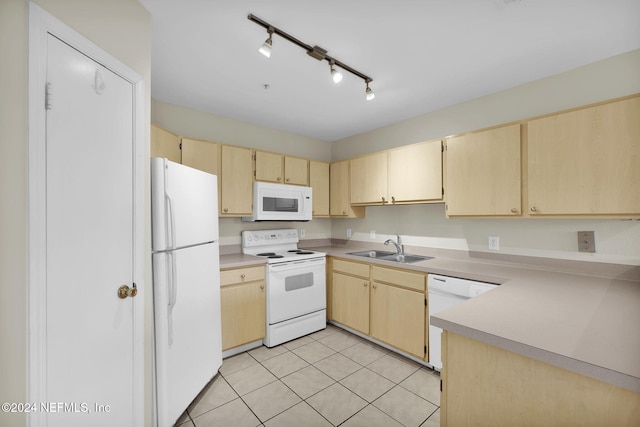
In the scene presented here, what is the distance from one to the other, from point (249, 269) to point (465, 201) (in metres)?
2.08

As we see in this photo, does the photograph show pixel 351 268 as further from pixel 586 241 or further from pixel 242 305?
pixel 586 241

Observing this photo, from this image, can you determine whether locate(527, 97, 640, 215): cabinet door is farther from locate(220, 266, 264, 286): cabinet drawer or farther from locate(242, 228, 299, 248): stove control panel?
locate(242, 228, 299, 248): stove control panel

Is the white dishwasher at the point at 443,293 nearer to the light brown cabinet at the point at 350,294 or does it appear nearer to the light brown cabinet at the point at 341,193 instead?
the light brown cabinet at the point at 350,294

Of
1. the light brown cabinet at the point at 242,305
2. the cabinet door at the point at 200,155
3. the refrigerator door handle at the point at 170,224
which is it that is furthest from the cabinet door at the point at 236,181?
the refrigerator door handle at the point at 170,224

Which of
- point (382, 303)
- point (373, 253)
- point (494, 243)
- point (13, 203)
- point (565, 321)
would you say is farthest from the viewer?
point (373, 253)

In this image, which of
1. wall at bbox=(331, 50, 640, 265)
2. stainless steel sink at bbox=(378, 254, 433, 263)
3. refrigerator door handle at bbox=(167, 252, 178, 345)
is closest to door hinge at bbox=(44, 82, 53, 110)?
refrigerator door handle at bbox=(167, 252, 178, 345)

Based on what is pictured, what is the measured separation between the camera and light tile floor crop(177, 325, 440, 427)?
1733mm

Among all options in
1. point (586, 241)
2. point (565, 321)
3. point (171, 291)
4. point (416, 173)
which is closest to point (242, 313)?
point (171, 291)

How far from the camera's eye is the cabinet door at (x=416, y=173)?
98.9 inches

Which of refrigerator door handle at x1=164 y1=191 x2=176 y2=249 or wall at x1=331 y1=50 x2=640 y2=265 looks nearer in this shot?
refrigerator door handle at x1=164 y1=191 x2=176 y2=249

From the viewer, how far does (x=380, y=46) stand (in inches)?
69.6

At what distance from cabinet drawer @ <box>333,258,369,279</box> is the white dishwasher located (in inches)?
28.1

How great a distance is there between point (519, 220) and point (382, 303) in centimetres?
141

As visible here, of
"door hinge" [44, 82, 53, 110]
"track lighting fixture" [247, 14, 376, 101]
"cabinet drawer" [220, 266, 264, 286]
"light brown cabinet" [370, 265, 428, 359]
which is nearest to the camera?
"door hinge" [44, 82, 53, 110]
